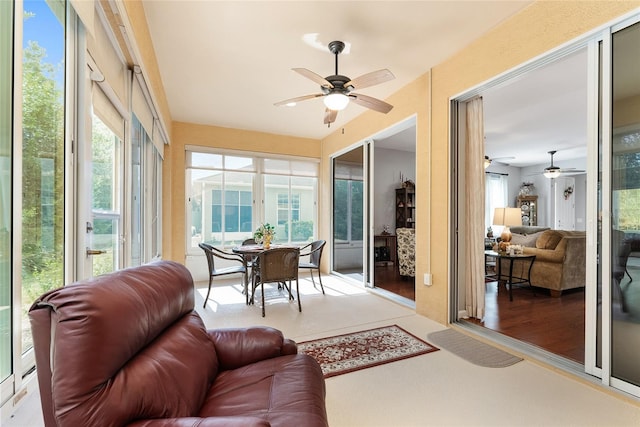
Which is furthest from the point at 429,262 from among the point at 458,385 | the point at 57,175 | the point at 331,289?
the point at 57,175

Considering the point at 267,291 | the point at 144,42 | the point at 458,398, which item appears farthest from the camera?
the point at 267,291

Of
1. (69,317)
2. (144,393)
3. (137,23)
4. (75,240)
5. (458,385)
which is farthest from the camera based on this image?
(137,23)

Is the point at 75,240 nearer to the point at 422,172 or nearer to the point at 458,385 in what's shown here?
the point at 458,385

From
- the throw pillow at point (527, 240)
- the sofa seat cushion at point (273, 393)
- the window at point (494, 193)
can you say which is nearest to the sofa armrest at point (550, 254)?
the throw pillow at point (527, 240)

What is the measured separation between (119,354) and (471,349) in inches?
102

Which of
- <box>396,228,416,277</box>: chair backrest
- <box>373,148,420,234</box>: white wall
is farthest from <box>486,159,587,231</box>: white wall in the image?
<box>396,228,416,277</box>: chair backrest

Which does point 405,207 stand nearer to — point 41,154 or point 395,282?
point 395,282

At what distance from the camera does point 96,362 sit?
→ 822mm

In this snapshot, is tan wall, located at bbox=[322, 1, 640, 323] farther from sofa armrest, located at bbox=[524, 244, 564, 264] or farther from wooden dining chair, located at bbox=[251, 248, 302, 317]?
sofa armrest, located at bbox=[524, 244, 564, 264]

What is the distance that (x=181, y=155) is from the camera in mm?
5027

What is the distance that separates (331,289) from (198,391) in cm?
354

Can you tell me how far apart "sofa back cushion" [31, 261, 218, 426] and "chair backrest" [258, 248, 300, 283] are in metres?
2.11

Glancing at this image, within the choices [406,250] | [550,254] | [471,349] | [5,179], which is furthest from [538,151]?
[5,179]

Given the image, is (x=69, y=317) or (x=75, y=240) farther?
(x=75, y=240)
